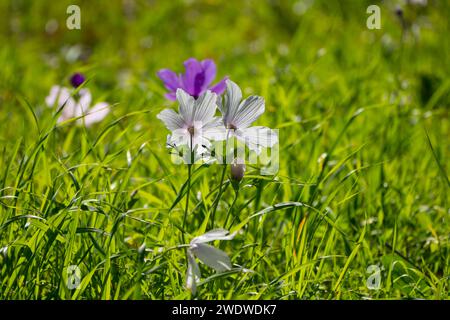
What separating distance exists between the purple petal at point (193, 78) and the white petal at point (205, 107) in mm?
211

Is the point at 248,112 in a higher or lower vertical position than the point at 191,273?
higher

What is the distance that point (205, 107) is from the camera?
1131 millimetres

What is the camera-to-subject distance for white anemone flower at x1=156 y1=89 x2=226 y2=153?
112 centimetres

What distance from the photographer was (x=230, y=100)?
1.16 m

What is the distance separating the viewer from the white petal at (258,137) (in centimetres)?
112

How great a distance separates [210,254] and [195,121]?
22 centimetres

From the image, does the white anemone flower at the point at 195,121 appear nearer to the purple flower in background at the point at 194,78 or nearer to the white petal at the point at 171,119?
the white petal at the point at 171,119

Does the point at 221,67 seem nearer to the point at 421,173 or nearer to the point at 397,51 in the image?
the point at 397,51

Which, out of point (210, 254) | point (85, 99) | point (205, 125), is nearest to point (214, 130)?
point (205, 125)

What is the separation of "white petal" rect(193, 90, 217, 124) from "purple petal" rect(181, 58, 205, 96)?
211mm

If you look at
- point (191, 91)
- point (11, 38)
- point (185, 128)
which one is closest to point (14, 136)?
point (191, 91)

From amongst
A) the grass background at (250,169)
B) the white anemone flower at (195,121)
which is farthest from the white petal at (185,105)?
the grass background at (250,169)

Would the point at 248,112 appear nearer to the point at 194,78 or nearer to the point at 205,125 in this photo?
the point at 205,125

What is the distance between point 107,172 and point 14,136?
709mm
